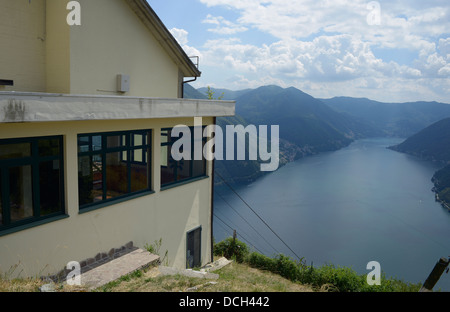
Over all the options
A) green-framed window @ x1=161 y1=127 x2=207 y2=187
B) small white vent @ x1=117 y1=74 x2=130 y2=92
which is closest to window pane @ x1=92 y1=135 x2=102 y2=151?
green-framed window @ x1=161 y1=127 x2=207 y2=187

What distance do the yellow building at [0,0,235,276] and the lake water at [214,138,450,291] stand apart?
1538 inches

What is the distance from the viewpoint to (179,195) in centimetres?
940

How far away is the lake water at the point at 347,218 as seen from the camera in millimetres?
54344

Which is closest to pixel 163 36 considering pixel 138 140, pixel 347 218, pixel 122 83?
pixel 122 83

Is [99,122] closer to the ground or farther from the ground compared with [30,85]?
closer to the ground

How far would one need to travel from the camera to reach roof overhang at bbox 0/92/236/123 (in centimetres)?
507

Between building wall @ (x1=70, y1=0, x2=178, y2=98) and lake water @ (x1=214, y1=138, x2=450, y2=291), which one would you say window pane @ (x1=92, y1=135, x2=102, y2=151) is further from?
lake water @ (x1=214, y1=138, x2=450, y2=291)

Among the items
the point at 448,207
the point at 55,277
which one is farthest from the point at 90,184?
the point at 448,207

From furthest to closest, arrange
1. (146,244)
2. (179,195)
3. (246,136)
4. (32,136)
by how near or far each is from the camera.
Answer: (246,136) < (179,195) < (146,244) < (32,136)

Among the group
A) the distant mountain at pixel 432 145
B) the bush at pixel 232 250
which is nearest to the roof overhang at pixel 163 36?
the bush at pixel 232 250

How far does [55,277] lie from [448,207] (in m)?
89.0

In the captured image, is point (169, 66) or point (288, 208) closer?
point (169, 66)

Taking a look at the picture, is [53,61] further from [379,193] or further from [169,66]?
[379,193]

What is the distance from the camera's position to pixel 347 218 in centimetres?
6944
